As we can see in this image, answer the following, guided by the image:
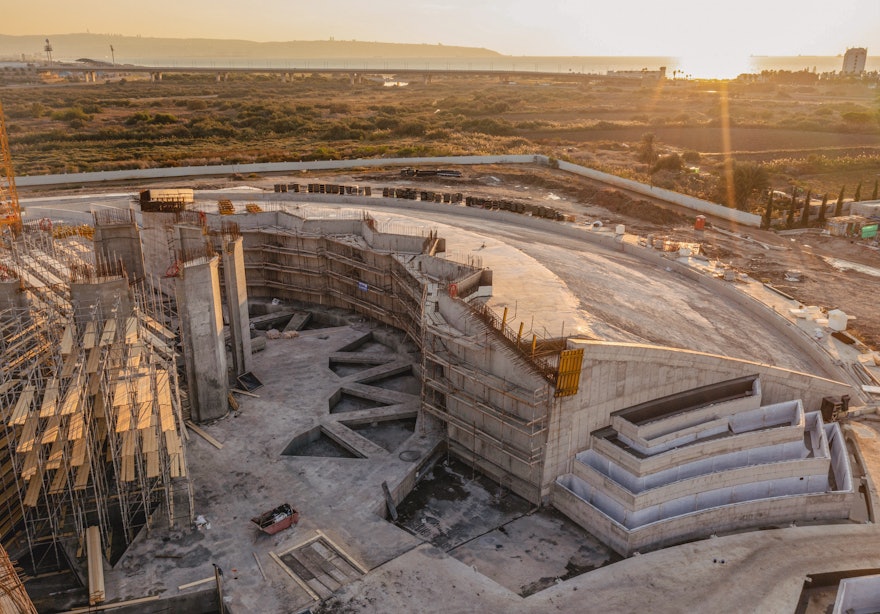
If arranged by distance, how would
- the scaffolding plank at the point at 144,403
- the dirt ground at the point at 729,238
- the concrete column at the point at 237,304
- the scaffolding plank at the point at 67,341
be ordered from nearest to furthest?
the scaffolding plank at the point at 144,403 < the scaffolding plank at the point at 67,341 < the concrete column at the point at 237,304 < the dirt ground at the point at 729,238

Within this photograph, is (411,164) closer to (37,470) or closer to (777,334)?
(777,334)

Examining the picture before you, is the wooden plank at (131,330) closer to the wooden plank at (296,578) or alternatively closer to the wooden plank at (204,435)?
the wooden plank at (204,435)

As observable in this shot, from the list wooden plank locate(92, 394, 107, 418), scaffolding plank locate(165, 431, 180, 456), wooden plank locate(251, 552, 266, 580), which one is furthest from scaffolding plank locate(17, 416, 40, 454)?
wooden plank locate(251, 552, 266, 580)

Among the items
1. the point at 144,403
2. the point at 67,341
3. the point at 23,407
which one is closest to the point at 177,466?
the point at 144,403

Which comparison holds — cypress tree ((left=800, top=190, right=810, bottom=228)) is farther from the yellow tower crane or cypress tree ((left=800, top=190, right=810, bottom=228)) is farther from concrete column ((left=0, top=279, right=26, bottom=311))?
the yellow tower crane

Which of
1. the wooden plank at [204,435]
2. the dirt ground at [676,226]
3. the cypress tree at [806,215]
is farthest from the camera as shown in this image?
the cypress tree at [806,215]

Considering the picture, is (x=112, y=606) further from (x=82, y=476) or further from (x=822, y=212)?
(x=822, y=212)

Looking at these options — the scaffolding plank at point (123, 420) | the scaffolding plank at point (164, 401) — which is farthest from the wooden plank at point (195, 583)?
the scaffolding plank at point (123, 420)
